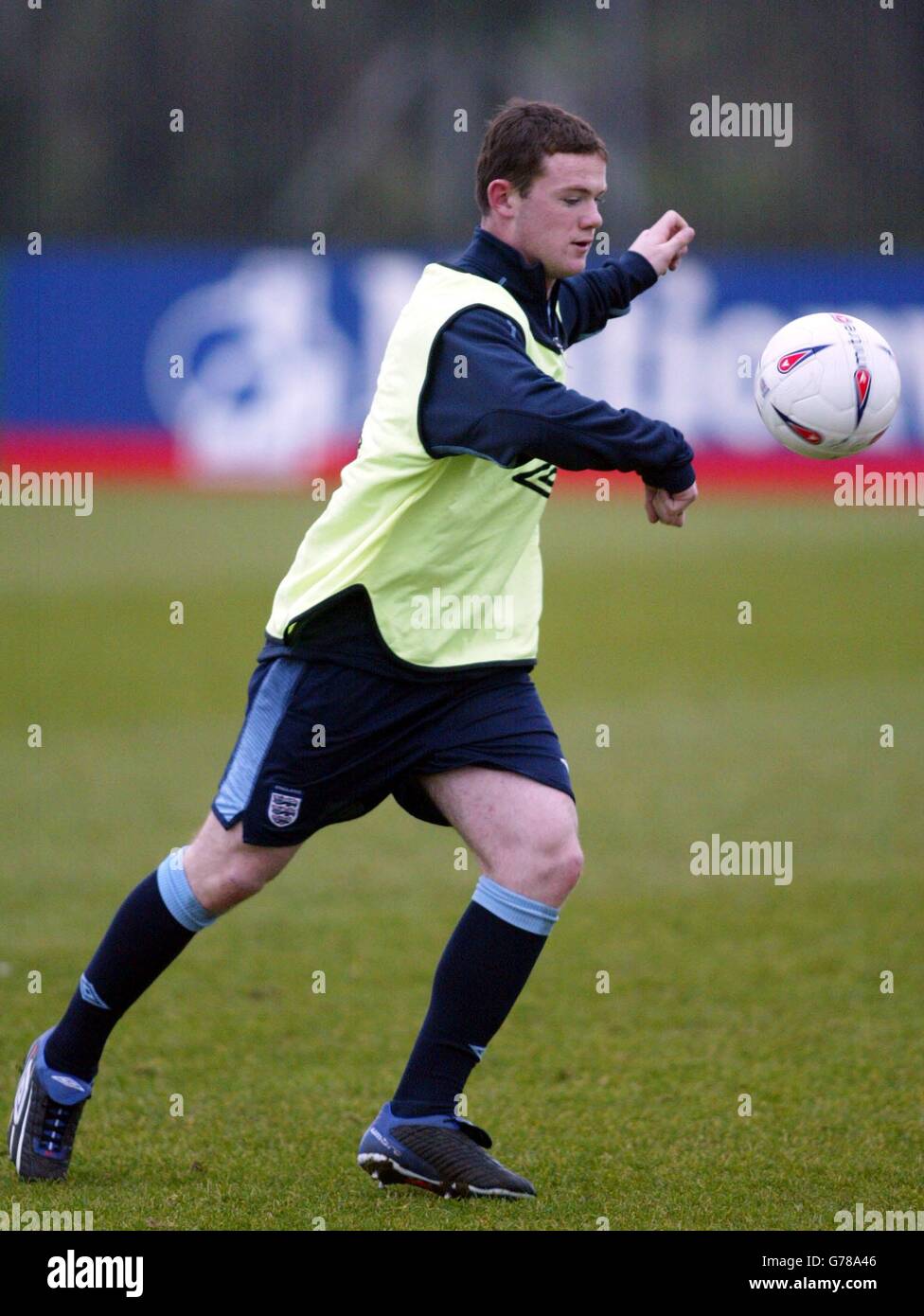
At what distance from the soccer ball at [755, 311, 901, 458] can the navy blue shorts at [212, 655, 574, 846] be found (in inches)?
35.3

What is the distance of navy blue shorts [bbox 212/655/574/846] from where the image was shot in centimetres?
393

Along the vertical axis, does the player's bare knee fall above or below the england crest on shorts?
below

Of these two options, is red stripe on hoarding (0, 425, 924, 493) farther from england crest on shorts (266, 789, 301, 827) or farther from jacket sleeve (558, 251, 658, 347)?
england crest on shorts (266, 789, 301, 827)

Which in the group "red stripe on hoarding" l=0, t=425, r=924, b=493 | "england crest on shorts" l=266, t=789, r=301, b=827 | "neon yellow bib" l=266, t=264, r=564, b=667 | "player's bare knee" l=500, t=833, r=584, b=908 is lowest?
"player's bare knee" l=500, t=833, r=584, b=908

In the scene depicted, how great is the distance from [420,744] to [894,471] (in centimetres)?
1876

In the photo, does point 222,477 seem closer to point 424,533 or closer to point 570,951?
point 570,951

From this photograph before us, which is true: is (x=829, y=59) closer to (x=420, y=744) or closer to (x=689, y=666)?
(x=689, y=666)

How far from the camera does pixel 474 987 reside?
3.96 metres

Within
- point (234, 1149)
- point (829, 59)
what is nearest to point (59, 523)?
point (234, 1149)

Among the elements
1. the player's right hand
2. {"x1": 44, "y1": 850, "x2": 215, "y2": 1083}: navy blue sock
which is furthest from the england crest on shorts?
the player's right hand

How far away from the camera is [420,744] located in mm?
3973

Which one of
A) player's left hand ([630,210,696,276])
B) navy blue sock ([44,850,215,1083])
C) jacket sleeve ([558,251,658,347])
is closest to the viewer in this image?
navy blue sock ([44,850,215,1083])

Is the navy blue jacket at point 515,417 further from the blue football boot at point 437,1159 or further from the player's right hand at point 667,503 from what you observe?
the blue football boot at point 437,1159

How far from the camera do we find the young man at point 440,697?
3.90 metres
